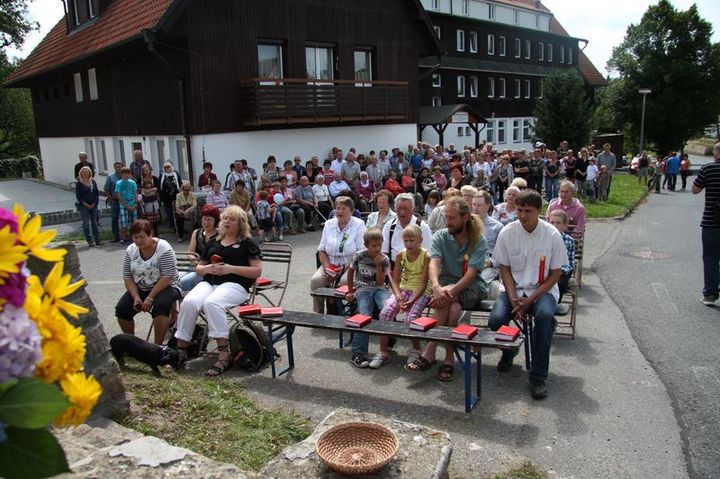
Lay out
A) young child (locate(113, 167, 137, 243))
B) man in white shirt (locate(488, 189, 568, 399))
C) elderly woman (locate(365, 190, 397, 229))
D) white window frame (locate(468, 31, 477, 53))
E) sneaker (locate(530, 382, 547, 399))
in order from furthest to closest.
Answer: white window frame (locate(468, 31, 477, 53)), young child (locate(113, 167, 137, 243)), elderly woman (locate(365, 190, 397, 229)), man in white shirt (locate(488, 189, 568, 399)), sneaker (locate(530, 382, 547, 399))

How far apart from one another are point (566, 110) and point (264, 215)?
82.9 ft

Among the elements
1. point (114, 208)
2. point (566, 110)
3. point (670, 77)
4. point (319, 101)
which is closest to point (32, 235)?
point (114, 208)

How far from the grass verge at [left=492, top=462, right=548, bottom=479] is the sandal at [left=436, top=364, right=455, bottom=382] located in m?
1.64

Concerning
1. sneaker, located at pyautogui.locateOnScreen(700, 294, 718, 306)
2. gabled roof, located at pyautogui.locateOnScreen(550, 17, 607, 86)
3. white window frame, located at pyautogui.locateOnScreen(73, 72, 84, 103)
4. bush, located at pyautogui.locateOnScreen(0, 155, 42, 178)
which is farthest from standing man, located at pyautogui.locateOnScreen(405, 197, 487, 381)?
gabled roof, located at pyautogui.locateOnScreen(550, 17, 607, 86)

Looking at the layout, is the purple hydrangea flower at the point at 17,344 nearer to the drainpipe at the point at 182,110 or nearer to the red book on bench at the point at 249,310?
the red book on bench at the point at 249,310

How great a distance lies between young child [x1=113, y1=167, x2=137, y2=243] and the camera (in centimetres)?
1384

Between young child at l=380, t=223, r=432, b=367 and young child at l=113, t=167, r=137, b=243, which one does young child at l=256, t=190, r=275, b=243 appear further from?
young child at l=380, t=223, r=432, b=367

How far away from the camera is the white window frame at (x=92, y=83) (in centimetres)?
2336

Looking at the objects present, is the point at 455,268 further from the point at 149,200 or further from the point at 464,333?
the point at 149,200

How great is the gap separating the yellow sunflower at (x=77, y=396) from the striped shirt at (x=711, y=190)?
27.2 ft

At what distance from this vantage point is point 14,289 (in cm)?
134

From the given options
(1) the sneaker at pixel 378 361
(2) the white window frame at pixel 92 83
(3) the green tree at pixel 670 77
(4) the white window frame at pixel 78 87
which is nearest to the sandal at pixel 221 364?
(1) the sneaker at pixel 378 361

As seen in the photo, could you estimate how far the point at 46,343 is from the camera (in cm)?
144

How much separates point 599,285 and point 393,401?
5.43 meters
